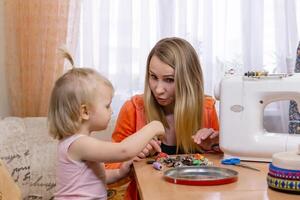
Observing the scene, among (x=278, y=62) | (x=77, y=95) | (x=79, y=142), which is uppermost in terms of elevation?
(x=278, y=62)

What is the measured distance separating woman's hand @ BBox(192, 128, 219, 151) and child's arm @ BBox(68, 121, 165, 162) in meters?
0.30

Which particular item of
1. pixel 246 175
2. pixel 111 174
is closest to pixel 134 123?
pixel 111 174

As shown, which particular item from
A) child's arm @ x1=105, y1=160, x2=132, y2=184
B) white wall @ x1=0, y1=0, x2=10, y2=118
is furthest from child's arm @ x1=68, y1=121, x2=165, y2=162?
white wall @ x1=0, y1=0, x2=10, y2=118

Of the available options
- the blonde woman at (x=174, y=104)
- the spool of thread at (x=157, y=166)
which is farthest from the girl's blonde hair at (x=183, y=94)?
the spool of thread at (x=157, y=166)

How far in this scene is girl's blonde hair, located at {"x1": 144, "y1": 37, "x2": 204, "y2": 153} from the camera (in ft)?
5.72

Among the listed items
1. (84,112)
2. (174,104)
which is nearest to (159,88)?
(174,104)

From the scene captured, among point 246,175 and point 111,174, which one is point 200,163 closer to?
point 246,175

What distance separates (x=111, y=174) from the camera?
5.24 ft

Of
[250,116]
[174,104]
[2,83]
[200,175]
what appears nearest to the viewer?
[200,175]

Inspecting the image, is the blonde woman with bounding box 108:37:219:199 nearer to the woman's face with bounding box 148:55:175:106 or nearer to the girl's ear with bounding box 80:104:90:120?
the woman's face with bounding box 148:55:175:106

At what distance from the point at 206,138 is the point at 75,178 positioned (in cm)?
49

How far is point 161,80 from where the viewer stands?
173cm

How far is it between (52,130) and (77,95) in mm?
136

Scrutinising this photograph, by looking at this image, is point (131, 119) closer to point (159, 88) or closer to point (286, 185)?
point (159, 88)
